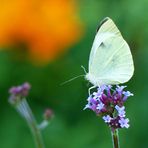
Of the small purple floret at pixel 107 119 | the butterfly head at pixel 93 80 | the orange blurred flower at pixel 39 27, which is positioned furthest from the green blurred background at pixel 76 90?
the small purple floret at pixel 107 119

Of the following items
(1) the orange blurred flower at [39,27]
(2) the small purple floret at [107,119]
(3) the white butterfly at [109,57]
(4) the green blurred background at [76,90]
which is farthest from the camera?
(1) the orange blurred flower at [39,27]

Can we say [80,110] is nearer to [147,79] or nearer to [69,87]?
[69,87]

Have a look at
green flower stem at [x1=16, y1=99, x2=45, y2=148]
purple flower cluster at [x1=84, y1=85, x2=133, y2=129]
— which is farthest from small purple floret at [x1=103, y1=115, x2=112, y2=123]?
green flower stem at [x1=16, y1=99, x2=45, y2=148]

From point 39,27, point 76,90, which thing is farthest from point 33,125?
point 39,27

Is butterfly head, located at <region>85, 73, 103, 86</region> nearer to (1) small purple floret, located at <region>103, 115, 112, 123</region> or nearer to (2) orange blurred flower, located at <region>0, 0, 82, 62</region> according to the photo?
(1) small purple floret, located at <region>103, 115, 112, 123</region>

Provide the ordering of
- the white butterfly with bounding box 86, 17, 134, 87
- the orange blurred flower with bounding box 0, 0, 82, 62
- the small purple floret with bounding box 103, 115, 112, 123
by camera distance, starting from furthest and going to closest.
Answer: the orange blurred flower with bounding box 0, 0, 82, 62
the white butterfly with bounding box 86, 17, 134, 87
the small purple floret with bounding box 103, 115, 112, 123

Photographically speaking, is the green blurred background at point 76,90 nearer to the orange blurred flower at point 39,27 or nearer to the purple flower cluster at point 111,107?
the orange blurred flower at point 39,27

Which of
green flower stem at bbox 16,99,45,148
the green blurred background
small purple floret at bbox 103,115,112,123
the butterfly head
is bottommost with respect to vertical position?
small purple floret at bbox 103,115,112,123
